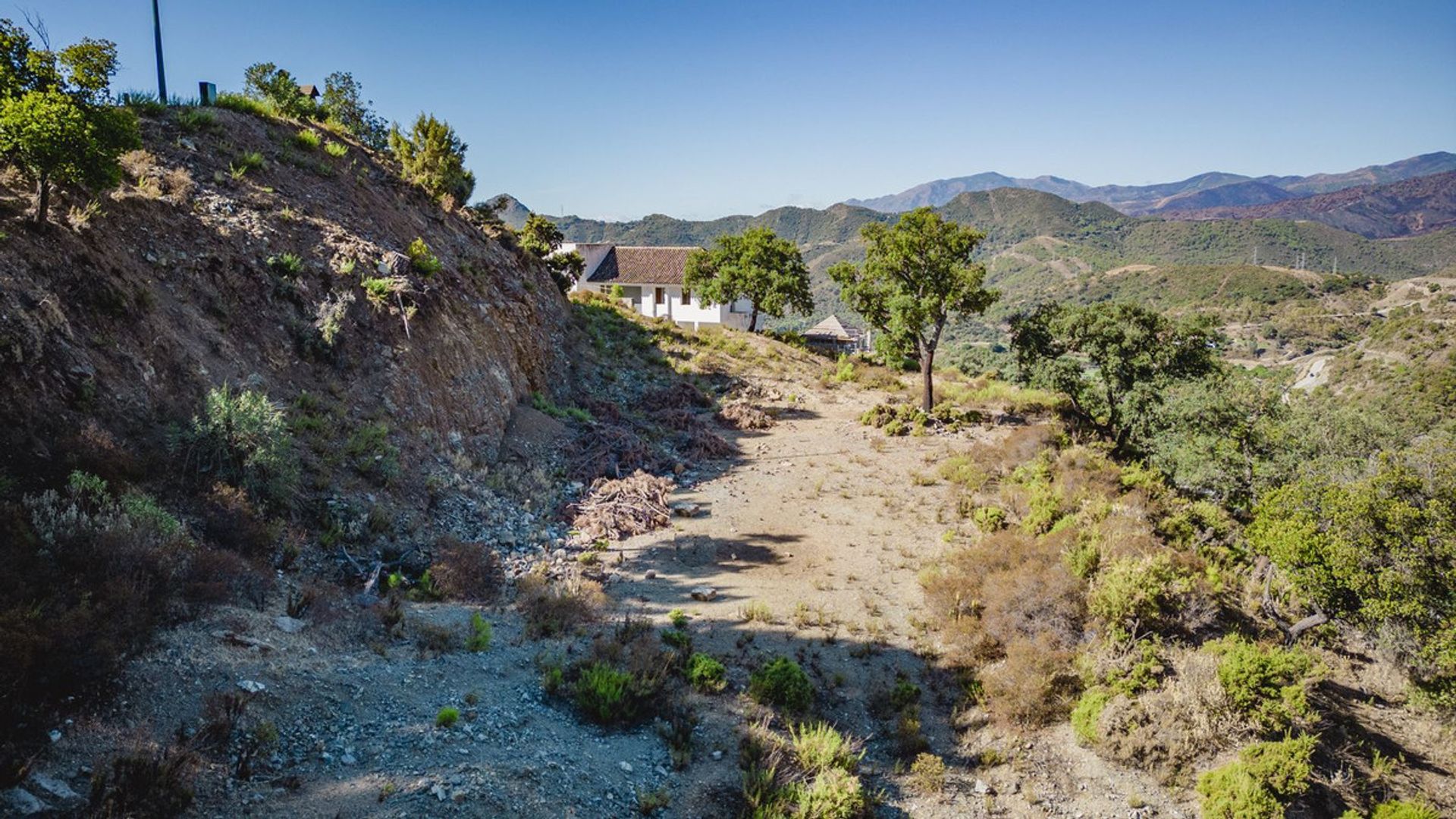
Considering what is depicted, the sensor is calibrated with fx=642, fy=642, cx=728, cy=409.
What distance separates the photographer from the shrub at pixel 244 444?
9.50 metres

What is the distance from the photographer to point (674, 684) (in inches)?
353

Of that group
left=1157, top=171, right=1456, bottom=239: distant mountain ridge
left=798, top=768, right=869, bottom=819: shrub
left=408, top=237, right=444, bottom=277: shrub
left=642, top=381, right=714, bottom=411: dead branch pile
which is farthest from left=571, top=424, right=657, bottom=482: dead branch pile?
left=1157, top=171, right=1456, bottom=239: distant mountain ridge

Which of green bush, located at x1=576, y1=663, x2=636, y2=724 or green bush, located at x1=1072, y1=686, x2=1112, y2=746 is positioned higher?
green bush, located at x1=576, y1=663, x2=636, y2=724

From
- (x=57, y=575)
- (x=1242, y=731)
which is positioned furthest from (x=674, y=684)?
(x=1242, y=731)

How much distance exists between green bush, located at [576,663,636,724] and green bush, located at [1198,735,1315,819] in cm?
714

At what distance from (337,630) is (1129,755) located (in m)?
10.5

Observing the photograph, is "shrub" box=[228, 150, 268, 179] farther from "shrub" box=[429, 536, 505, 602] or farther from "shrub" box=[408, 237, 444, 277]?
"shrub" box=[429, 536, 505, 602]

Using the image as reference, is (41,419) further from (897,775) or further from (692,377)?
(692,377)

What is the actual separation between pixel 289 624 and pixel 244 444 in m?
3.62

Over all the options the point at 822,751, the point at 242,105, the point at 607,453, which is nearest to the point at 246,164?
the point at 242,105

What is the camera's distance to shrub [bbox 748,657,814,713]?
9023 mm

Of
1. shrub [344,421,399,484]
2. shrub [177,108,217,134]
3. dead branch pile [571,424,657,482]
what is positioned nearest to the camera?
shrub [344,421,399,484]

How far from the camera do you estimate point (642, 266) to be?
4988 cm

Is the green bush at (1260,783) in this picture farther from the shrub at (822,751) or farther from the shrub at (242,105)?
the shrub at (242,105)
